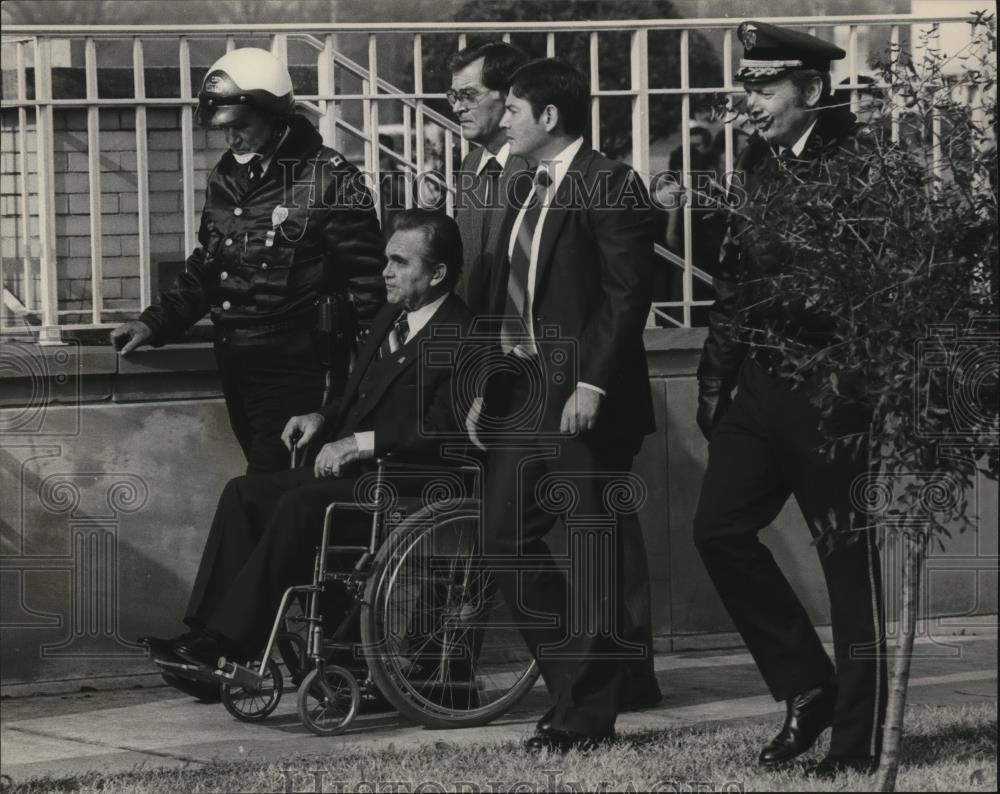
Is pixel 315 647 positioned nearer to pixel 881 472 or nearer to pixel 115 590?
pixel 115 590

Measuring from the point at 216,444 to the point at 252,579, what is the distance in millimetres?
1274

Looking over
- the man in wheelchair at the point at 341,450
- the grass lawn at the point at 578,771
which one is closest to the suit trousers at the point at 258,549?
the man in wheelchair at the point at 341,450

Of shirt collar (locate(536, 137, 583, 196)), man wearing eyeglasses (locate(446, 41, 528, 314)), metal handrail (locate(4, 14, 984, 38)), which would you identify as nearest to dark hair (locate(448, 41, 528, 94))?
man wearing eyeglasses (locate(446, 41, 528, 314))

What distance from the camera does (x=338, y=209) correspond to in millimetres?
7414

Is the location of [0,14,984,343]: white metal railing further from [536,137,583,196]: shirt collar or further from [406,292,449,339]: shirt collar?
[406,292,449,339]: shirt collar

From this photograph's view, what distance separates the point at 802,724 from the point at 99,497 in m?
2.86

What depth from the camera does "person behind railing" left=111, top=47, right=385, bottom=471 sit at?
7.37 metres

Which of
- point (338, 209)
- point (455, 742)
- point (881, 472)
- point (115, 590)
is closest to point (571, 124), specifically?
point (338, 209)

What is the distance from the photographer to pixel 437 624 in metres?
7.02

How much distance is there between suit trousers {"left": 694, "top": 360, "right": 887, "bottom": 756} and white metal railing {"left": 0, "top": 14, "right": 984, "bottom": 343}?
150 cm

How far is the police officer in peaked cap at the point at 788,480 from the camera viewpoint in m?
6.11

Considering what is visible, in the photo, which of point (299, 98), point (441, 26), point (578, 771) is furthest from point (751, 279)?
point (299, 98)

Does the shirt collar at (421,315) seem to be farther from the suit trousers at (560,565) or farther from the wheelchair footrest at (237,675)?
the wheelchair footrest at (237,675)

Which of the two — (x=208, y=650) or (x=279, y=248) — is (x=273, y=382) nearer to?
(x=279, y=248)
